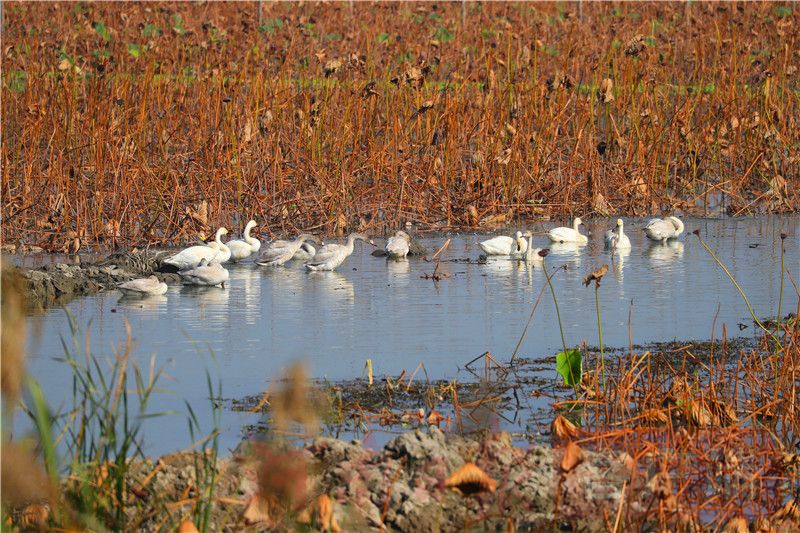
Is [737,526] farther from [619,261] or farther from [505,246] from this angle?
[505,246]

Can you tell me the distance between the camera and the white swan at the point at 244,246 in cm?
1088

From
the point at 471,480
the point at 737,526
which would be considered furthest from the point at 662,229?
the point at 471,480

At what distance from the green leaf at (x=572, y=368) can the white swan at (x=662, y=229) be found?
574cm

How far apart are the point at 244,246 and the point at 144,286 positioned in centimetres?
180

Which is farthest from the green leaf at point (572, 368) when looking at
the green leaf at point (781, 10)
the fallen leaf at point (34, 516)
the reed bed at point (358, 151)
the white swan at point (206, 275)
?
the green leaf at point (781, 10)

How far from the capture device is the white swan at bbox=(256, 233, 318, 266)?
10.7 metres

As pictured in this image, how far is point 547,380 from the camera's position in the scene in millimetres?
6527

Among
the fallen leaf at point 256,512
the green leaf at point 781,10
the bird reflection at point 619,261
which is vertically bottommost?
the bird reflection at point 619,261

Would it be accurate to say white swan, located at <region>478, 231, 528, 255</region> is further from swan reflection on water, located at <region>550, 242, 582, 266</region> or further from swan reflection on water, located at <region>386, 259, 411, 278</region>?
swan reflection on water, located at <region>386, 259, 411, 278</region>

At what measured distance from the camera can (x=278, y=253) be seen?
10672mm

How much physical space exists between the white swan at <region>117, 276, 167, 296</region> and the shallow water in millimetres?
79

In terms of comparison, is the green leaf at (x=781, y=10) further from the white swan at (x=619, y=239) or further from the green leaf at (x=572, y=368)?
the green leaf at (x=572, y=368)

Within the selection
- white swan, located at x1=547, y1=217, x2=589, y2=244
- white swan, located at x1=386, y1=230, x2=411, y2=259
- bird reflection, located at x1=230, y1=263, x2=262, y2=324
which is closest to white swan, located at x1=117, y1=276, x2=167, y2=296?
bird reflection, located at x1=230, y1=263, x2=262, y2=324

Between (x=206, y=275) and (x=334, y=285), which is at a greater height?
(x=206, y=275)
